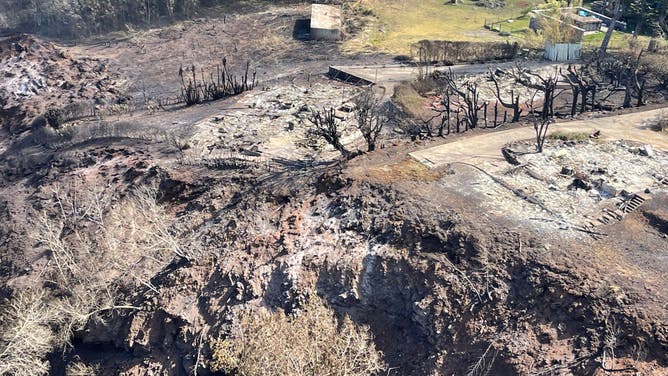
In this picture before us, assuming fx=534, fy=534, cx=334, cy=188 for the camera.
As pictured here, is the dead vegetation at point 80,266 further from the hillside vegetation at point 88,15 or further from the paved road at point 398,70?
the hillside vegetation at point 88,15

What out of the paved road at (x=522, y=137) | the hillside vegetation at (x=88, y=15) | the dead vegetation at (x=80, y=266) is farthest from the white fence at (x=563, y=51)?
the hillside vegetation at (x=88, y=15)

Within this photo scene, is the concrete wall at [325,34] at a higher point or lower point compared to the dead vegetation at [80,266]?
higher

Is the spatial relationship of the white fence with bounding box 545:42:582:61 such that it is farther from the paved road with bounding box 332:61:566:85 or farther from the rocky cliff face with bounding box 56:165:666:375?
the rocky cliff face with bounding box 56:165:666:375

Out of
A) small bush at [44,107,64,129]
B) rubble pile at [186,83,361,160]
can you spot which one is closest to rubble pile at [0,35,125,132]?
small bush at [44,107,64,129]

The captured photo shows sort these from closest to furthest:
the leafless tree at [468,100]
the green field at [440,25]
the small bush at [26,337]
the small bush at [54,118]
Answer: the small bush at [26,337], the leafless tree at [468,100], the small bush at [54,118], the green field at [440,25]

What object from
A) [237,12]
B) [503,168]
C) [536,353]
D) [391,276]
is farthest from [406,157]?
[237,12]

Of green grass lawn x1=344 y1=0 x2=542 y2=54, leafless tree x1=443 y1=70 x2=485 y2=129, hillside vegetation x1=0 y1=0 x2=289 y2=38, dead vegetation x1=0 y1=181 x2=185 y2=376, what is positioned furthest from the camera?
hillside vegetation x1=0 y1=0 x2=289 y2=38
